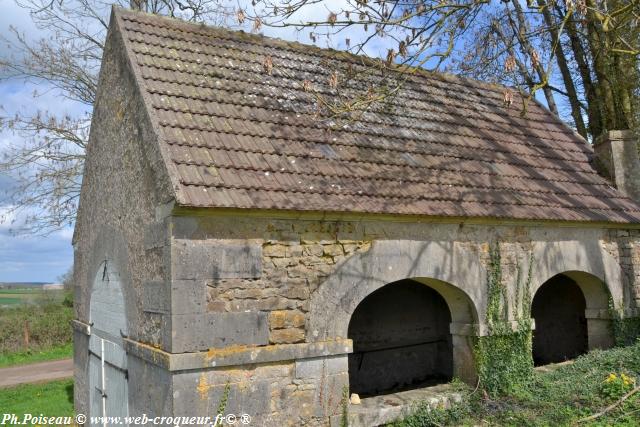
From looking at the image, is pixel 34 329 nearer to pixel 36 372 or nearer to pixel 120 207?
pixel 36 372

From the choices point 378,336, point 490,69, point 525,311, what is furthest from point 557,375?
point 490,69

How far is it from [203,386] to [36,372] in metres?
13.9

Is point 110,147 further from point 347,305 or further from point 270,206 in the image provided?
point 347,305

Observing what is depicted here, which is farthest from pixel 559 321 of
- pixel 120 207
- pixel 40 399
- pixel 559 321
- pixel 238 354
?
pixel 40 399

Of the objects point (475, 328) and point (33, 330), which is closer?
point (475, 328)

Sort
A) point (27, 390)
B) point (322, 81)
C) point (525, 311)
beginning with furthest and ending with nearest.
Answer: point (27, 390), point (322, 81), point (525, 311)

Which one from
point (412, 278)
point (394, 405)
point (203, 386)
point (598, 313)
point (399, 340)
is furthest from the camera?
point (399, 340)

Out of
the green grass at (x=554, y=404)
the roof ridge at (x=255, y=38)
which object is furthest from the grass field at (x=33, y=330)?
the green grass at (x=554, y=404)

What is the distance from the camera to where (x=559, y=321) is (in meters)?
9.90

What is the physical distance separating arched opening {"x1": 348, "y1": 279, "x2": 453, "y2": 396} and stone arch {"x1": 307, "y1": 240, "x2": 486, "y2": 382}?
2.08 m

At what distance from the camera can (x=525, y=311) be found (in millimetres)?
7133

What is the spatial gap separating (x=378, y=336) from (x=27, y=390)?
9586mm

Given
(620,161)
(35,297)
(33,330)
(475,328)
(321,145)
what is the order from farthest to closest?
(35,297) < (33,330) < (620,161) < (475,328) < (321,145)

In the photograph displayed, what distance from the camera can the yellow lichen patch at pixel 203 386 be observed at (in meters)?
5.09
